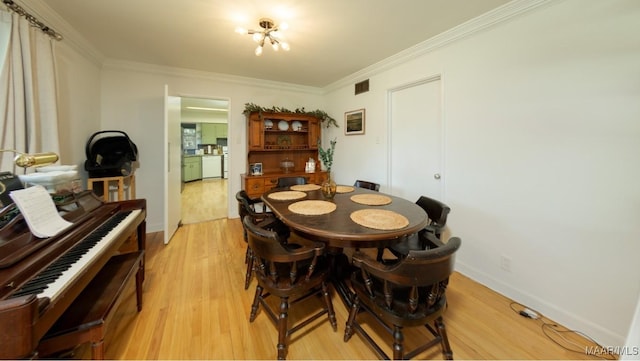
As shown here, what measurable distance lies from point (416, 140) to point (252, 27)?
7.15 ft

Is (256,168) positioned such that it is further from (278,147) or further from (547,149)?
(547,149)

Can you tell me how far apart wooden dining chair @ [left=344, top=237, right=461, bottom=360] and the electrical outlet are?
1097 mm

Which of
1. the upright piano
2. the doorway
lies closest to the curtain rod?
the upright piano

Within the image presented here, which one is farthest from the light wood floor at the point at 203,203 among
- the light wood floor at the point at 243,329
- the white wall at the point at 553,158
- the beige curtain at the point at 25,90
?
the white wall at the point at 553,158

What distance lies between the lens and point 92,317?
3.60ft

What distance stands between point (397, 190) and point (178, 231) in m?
3.19

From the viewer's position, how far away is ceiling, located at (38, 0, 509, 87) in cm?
194

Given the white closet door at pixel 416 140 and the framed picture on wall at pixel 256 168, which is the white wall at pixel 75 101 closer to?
the framed picture on wall at pixel 256 168

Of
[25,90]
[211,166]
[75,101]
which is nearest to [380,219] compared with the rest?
[25,90]

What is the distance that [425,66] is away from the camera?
105 inches

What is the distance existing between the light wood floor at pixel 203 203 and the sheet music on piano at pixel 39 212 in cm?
270

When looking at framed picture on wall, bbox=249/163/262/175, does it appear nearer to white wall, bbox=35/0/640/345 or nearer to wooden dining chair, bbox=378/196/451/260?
white wall, bbox=35/0/640/345

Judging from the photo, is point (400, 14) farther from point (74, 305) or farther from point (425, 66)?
point (74, 305)

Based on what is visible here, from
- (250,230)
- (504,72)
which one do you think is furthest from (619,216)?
(250,230)
